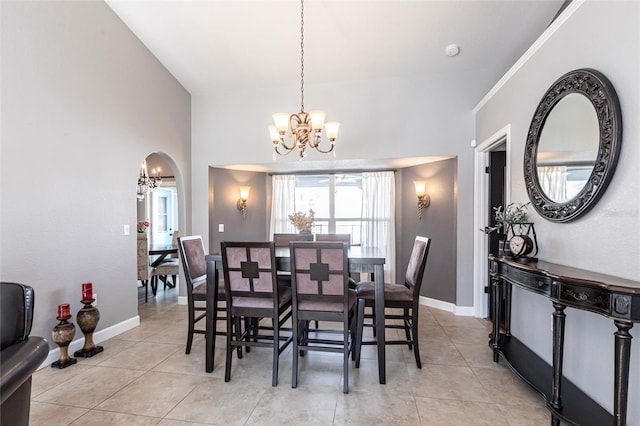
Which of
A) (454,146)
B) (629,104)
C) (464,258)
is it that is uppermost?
(454,146)

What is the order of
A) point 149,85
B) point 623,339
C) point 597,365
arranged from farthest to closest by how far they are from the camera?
1. point 149,85
2. point 597,365
3. point 623,339

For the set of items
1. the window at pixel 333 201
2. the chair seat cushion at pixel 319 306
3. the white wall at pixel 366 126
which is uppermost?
the white wall at pixel 366 126

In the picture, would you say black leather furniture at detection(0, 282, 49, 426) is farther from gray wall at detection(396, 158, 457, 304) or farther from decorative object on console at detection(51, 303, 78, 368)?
gray wall at detection(396, 158, 457, 304)

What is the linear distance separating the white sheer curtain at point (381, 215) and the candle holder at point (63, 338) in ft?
12.7

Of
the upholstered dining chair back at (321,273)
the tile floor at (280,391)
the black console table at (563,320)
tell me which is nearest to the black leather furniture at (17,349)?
the tile floor at (280,391)

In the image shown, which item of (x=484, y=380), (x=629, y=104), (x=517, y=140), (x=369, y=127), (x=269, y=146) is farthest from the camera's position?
(x=269, y=146)

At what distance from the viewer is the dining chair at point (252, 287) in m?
2.22

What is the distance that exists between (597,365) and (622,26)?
6.29 feet

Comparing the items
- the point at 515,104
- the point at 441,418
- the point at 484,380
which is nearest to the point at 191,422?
the point at 441,418

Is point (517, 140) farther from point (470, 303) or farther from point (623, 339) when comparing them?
point (470, 303)

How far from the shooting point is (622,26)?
1.63 meters

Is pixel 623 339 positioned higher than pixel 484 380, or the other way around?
pixel 623 339

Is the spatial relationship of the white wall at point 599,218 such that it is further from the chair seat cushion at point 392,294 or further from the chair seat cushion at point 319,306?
the chair seat cushion at point 319,306

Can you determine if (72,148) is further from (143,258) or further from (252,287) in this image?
(143,258)
